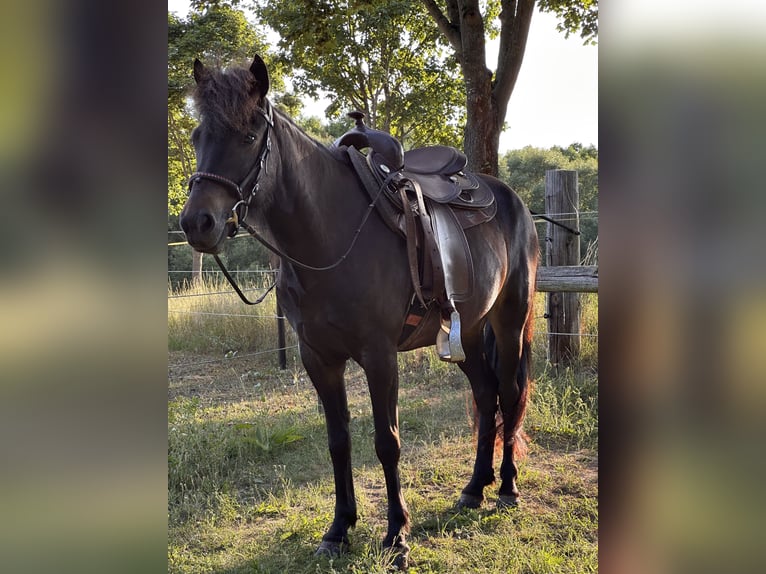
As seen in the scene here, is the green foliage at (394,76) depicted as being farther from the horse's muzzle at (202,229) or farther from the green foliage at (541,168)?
the green foliage at (541,168)

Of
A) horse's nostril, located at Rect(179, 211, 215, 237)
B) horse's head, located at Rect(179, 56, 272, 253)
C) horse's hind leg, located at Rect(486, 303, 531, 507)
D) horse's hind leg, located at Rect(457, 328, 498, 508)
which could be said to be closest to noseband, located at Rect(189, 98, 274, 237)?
horse's head, located at Rect(179, 56, 272, 253)

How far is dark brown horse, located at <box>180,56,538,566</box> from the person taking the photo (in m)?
2.18

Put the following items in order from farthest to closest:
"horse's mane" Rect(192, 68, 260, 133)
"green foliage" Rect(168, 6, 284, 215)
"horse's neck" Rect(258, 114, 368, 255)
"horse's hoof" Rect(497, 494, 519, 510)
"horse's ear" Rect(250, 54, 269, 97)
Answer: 1. "green foliage" Rect(168, 6, 284, 215)
2. "horse's hoof" Rect(497, 494, 519, 510)
3. "horse's neck" Rect(258, 114, 368, 255)
4. "horse's ear" Rect(250, 54, 269, 97)
5. "horse's mane" Rect(192, 68, 260, 133)

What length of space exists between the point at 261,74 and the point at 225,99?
0.25m

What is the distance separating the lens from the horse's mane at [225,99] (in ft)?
7.06

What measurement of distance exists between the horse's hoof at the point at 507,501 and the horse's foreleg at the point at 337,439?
94cm

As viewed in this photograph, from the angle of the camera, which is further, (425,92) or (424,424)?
(425,92)

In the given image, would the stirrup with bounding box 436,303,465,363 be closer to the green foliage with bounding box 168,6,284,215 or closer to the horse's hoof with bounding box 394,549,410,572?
the horse's hoof with bounding box 394,549,410,572

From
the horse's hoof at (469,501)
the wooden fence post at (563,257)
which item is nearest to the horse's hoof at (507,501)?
the horse's hoof at (469,501)

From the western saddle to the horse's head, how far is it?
75cm
